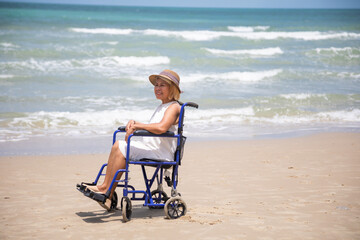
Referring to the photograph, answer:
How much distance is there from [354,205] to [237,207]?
1199 millimetres

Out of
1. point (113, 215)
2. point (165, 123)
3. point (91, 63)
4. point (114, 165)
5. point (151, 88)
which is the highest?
point (91, 63)

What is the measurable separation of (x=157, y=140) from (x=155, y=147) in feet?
0.24

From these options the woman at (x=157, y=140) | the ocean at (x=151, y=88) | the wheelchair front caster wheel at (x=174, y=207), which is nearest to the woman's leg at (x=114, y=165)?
the woman at (x=157, y=140)

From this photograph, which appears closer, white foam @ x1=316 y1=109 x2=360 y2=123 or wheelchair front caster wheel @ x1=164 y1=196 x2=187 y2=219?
wheelchair front caster wheel @ x1=164 y1=196 x2=187 y2=219

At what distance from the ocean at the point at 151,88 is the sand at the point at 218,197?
1.32m

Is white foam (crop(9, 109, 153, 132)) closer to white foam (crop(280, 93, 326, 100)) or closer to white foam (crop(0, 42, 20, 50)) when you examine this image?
white foam (crop(280, 93, 326, 100))

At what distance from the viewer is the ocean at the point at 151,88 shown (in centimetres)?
936

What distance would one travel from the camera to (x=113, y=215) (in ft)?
15.0

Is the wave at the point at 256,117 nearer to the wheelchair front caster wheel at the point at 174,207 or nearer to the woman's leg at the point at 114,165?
the wheelchair front caster wheel at the point at 174,207

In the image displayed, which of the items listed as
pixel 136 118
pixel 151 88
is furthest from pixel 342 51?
pixel 136 118

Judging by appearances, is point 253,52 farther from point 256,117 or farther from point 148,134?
point 148,134

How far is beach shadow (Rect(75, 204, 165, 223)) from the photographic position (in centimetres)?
443

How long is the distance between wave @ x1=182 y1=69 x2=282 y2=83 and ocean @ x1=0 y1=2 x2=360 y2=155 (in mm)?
38

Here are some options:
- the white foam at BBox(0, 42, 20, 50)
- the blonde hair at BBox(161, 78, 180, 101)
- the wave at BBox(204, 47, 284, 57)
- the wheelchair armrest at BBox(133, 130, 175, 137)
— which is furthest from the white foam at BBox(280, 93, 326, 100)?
the white foam at BBox(0, 42, 20, 50)
